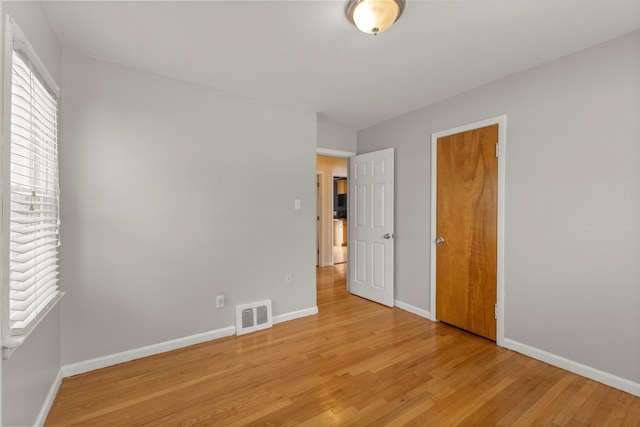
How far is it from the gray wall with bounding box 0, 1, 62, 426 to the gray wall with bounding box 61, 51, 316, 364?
233mm

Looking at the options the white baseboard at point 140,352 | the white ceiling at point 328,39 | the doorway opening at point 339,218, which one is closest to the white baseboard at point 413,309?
the white baseboard at point 140,352

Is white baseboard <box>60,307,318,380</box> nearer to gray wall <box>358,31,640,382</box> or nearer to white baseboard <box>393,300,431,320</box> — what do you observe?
white baseboard <box>393,300,431,320</box>

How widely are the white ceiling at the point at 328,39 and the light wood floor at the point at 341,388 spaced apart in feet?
8.11

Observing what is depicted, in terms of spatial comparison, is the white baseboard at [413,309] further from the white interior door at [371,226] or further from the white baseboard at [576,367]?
the white baseboard at [576,367]

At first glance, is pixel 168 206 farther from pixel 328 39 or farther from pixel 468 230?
pixel 468 230

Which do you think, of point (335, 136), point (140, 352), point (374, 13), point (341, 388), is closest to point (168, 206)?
point (140, 352)

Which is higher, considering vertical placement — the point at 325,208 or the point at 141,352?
the point at 325,208

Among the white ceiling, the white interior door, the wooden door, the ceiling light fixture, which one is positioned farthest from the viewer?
the white interior door

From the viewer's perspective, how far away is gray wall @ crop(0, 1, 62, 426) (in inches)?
51.1

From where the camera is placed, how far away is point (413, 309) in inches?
136

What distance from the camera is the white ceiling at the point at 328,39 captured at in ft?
5.57

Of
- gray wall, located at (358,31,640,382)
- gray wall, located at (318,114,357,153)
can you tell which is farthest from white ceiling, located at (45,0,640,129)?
gray wall, located at (318,114,357,153)

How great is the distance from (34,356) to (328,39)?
2651 millimetres

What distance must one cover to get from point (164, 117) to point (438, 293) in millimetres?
3310
